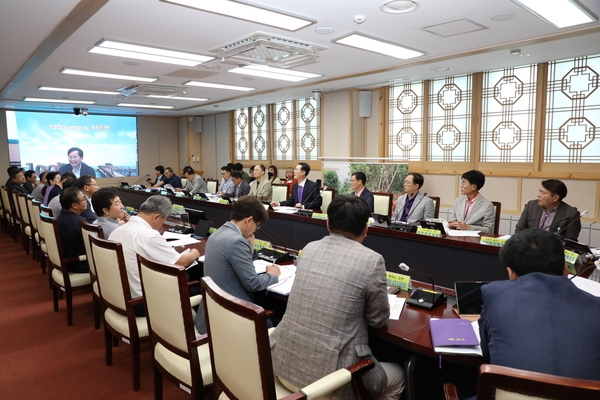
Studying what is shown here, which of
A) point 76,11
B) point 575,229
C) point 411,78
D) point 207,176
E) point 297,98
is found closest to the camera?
point 575,229

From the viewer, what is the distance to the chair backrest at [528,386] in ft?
2.72

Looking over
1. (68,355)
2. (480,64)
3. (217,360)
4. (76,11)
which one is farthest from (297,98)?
(217,360)

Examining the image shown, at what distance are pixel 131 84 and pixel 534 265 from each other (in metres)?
6.97

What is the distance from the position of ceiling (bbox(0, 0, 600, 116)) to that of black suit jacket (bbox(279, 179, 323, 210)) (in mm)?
1683

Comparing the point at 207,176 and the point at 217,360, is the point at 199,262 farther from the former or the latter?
the point at 207,176

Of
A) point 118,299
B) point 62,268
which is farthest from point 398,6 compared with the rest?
point 62,268

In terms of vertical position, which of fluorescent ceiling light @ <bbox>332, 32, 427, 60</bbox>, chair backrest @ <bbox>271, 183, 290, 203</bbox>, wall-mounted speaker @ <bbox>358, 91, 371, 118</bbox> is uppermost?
fluorescent ceiling light @ <bbox>332, 32, 427, 60</bbox>

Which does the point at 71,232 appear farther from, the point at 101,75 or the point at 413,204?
the point at 101,75

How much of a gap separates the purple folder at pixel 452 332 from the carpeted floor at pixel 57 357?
1.51m

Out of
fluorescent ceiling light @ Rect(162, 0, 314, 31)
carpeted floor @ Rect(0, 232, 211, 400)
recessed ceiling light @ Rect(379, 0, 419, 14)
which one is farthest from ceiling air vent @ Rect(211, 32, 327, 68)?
carpeted floor @ Rect(0, 232, 211, 400)

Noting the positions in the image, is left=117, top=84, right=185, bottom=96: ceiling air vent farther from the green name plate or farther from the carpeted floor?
the green name plate

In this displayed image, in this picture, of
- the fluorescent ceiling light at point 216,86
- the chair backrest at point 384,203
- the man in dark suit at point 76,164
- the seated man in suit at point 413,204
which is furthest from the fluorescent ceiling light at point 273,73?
the man in dark suit at point 76,164

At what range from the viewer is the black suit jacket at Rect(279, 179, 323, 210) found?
17.9ft

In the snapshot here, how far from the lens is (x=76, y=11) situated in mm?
3432
